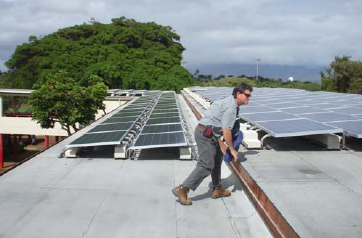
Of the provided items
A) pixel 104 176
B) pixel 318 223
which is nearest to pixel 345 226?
pixel 318 223

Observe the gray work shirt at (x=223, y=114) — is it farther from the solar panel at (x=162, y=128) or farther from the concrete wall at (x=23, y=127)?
the concrete wall at (x=23, y=127)

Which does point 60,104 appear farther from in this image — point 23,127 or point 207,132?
point 207,132

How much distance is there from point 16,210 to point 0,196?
2.10 ft

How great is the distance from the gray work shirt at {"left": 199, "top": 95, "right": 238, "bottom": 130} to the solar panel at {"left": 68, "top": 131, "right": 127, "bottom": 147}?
8.64 ft

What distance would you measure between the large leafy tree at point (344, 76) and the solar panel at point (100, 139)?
4164 cm

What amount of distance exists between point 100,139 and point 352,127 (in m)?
5.04

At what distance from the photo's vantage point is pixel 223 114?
169 inches

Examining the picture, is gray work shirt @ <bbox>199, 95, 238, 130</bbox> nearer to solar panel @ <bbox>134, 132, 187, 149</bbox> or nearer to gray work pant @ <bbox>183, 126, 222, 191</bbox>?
gray work pant @ <bbox>183, 126, 222, 191</bbox>

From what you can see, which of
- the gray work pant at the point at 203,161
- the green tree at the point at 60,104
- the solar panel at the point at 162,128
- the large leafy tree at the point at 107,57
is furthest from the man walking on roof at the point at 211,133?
the large leafy tree at the point at 107,57

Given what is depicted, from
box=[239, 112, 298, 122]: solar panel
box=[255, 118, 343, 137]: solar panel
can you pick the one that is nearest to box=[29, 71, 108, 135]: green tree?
box=[239, 112, 298, 122]: solar panel

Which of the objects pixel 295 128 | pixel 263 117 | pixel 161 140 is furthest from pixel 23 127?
pixel 295 128

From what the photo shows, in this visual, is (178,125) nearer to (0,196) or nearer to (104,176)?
(104,176)

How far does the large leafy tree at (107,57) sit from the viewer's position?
4272cm

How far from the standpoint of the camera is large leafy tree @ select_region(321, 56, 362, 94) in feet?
143
